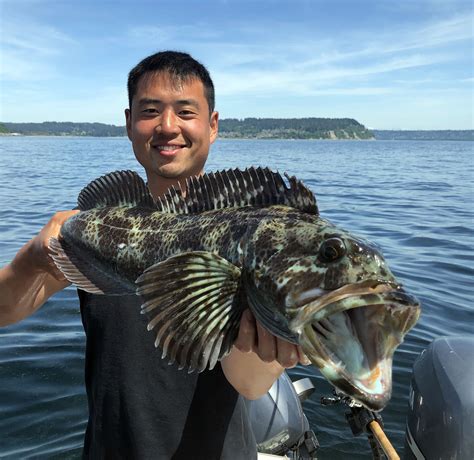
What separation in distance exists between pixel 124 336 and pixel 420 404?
3236mm

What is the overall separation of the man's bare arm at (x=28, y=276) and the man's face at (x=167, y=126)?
0.82m

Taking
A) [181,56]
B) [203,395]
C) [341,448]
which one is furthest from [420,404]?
[181,56]

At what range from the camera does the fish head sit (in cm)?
219

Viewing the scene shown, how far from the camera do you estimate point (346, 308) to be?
2.22 m

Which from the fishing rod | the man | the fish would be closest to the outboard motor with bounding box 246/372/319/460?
the fishing rod

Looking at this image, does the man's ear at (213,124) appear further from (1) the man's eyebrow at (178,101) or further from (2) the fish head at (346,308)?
(2) the fish head at (346,308)

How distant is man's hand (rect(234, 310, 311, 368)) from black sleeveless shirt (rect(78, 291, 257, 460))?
0.75 m

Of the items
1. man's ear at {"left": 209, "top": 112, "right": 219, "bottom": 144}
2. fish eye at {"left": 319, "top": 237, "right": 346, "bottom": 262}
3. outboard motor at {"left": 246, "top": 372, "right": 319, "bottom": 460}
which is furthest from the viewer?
outboard motor at {"left": 246, "top": 372, "right": 319, "bottom": 460}

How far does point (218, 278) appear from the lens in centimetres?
268

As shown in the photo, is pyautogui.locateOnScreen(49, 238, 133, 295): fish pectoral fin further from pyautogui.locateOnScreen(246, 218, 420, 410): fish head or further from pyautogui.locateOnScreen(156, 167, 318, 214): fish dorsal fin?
pyautogui.locateOnScreen(246, 218, 420, 410): fish head

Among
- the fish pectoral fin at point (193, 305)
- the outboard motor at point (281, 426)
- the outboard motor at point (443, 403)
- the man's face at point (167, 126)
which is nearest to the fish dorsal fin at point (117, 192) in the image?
the man's face at point (167, 126)

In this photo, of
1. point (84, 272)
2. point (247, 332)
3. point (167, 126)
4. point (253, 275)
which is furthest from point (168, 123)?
point (247, 332)

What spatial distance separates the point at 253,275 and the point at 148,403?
4.32 feet

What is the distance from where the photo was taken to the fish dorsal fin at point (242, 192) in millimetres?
2930
